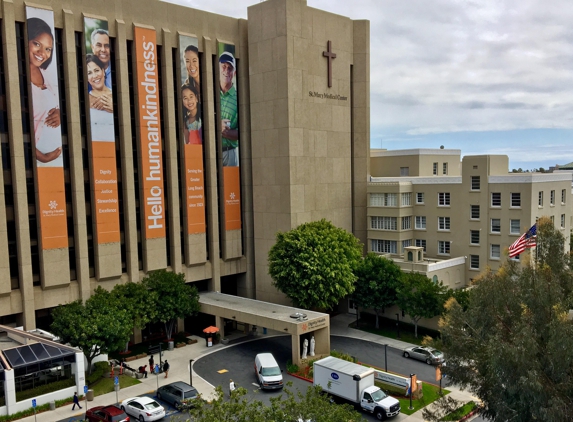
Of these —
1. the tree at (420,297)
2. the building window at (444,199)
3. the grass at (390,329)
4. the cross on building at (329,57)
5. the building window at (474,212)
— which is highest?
the cross on building at (329,57)

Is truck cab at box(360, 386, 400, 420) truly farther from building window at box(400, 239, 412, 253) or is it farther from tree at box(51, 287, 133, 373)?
building window at box(400, 239, 412, 253)

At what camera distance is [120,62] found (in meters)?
50.9

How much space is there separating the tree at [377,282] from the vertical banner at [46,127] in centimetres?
3030

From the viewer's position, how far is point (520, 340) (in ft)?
70.8

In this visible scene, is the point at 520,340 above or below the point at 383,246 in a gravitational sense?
above

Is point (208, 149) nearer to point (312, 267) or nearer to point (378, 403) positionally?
point (312, 267)

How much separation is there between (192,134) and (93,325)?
23.2 meters

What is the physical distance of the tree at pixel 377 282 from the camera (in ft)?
184

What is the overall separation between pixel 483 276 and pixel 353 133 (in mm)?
44159

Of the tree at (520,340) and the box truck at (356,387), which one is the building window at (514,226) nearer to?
the box truck at (356,387)

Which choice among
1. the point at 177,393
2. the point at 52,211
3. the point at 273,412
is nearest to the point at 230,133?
the point at 52,211

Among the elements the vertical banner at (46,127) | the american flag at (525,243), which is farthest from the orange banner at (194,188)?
the american flag at (525,243)

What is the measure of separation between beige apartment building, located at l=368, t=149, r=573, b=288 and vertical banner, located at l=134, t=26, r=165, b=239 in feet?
89.3

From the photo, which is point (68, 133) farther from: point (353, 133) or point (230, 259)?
point (353, 133)
